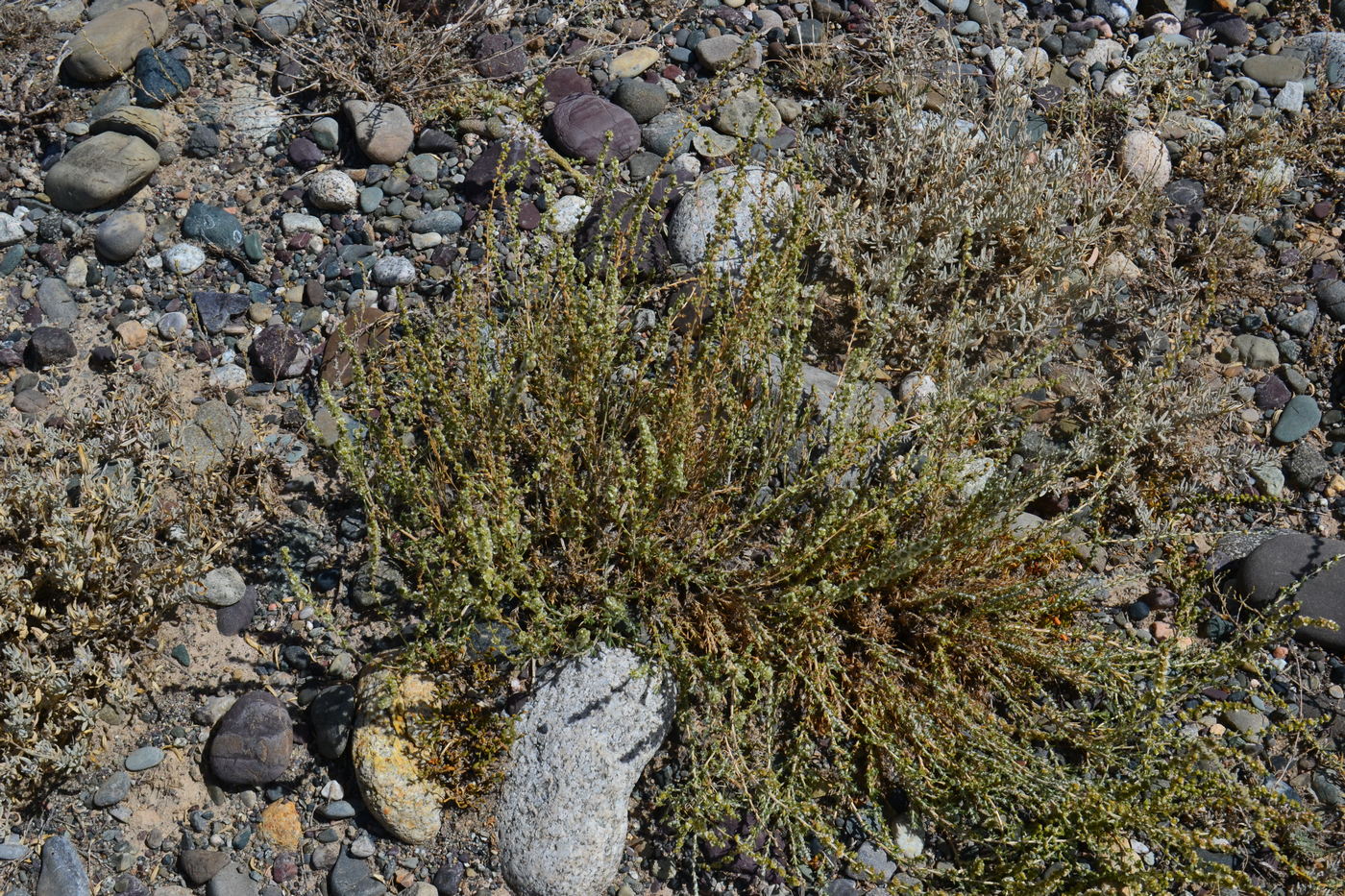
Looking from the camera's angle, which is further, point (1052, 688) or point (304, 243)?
point (304, 243)

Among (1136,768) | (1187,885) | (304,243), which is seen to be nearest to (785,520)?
(1136,768)

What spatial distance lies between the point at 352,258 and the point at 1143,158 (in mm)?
3253

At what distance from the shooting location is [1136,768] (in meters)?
3.08

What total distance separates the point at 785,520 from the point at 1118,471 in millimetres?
1208

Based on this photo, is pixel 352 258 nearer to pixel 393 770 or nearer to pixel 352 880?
pixel 393 770

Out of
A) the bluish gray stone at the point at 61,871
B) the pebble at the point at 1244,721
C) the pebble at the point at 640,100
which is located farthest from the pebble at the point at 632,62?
the bluish gray stone at the point at 61,871

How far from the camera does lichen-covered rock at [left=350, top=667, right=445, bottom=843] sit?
9.89 ft

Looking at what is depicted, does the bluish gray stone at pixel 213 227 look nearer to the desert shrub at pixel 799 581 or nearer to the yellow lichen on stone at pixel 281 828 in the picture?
the desert shrub at pixel 799 581

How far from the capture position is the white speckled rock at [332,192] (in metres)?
4.22

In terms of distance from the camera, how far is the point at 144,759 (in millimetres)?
3152

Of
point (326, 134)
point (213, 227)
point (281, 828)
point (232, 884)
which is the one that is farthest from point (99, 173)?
point (232, 884)

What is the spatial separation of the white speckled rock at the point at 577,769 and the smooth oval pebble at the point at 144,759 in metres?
1.04

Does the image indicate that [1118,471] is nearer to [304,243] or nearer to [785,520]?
[785,520]

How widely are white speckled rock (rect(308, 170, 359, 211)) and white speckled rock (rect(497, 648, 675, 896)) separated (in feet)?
7.11
